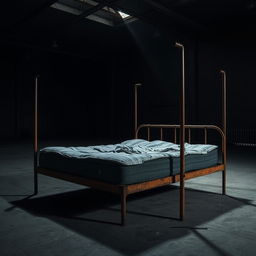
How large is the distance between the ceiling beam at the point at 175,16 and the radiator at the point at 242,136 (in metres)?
3.48

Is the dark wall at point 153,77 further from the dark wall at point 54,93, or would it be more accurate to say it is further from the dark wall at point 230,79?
the dark wall at point 54,93

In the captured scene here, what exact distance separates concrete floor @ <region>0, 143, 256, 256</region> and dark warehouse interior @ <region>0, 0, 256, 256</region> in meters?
0.01

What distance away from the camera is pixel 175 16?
8.63m

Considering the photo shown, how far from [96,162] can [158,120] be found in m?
8.94

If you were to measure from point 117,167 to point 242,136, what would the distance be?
7.44 m

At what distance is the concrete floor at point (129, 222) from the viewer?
6.45 feet

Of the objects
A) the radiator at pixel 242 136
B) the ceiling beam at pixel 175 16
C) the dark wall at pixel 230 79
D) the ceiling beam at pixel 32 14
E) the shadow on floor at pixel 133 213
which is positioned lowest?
the shadow on floor at pixel 133 213

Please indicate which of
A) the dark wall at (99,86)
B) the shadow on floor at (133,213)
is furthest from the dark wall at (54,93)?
the shadow on floor at (133,213)

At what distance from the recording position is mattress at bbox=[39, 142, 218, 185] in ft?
8.44

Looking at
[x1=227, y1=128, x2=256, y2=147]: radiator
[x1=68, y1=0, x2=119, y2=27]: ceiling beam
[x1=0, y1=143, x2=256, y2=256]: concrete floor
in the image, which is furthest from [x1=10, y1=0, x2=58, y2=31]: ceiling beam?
[x1=227, y1=128, x2=256, y2=147]: radiator

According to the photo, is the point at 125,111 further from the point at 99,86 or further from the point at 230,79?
the point at 230,79

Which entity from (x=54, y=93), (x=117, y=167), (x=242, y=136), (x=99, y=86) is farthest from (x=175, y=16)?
(x=117, y=167)

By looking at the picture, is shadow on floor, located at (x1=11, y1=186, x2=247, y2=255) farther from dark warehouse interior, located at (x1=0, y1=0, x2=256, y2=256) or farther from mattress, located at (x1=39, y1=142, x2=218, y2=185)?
mattress, located at (x1=39, y1=142, x2=218, y2=185)

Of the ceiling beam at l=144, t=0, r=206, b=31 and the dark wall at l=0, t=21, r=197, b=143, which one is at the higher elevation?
the ceiling beam at l=144, t=0, r=206, b=31
